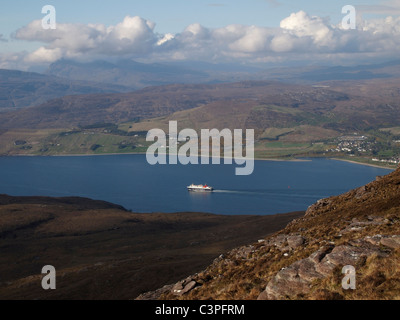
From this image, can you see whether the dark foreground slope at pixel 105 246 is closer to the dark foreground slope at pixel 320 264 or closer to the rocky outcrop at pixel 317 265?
the dark foreground slope at pixel 320 264

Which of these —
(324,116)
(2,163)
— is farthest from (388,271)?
(324,116)

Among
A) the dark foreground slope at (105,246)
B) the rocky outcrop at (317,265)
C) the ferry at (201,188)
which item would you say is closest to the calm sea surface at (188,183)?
the ferry at (201,188)

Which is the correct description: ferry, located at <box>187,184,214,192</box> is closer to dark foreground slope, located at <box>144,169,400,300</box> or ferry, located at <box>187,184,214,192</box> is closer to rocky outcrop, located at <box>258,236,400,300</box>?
dark foreground slope, located at <box>144,169,400,300</box>

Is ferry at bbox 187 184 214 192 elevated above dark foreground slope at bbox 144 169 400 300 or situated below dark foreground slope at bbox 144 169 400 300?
below

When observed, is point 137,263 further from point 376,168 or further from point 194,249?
point 376,168

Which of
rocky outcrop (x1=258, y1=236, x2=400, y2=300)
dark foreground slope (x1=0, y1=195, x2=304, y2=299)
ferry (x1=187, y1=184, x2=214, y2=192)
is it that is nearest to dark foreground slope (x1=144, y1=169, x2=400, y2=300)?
rocky outcrop (x1=258, y1=236, x2=400, y2=300)
